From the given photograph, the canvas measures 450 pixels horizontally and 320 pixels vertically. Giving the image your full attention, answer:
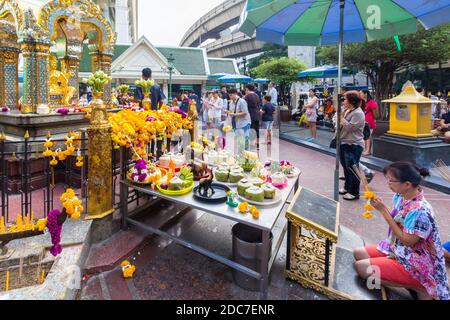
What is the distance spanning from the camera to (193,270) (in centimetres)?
314

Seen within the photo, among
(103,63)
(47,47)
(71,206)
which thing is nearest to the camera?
(71,206)

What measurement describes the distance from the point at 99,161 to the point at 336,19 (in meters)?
4.96

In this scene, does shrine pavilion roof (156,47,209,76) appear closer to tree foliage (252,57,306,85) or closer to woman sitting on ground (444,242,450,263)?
tree foliage (252,57,306,85)

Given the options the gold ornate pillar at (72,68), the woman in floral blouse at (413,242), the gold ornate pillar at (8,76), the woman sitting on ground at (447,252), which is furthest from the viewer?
the gold ornate pillar at (72,68)

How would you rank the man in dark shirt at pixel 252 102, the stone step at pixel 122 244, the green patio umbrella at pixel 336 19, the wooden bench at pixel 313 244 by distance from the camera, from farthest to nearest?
the man in dark shirt at pixel 252 102 < the green patio umbrella at pixel 336 19 < the stone step at pixel 122 244 < the wooden bench at pixel 313 244

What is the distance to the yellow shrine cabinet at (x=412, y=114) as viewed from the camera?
7055 mm

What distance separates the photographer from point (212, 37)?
39.2 m

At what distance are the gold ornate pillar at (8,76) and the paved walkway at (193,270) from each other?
4.89 m

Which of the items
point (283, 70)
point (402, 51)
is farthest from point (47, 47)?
point (283, 70)

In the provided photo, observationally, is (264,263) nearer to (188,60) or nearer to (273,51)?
(188,60)

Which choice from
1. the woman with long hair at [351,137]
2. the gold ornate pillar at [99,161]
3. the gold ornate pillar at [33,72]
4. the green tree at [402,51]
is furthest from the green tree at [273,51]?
the gold ornate pillar at [99,161]

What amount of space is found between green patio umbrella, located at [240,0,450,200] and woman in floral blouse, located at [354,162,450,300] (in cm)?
185

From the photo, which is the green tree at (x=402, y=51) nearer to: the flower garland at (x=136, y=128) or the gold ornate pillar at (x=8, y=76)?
the flower garland at (x=136, y=128)

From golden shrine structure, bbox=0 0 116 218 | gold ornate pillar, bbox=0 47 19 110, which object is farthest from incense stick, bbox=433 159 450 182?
gold ornate pillar, bbox=0 47 19 110
